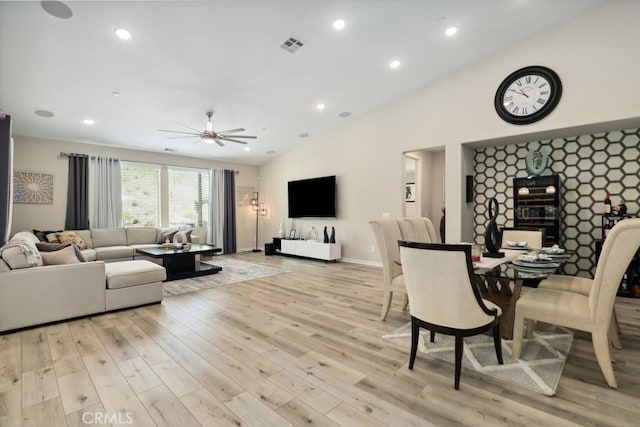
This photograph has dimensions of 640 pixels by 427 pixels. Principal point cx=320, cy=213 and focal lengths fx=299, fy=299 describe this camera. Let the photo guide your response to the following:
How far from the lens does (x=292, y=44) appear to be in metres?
3.87

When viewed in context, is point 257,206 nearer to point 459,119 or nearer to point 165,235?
point 165,235

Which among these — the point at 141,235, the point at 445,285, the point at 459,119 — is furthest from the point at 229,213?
the point at 445,285

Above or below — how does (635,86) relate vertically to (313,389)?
above

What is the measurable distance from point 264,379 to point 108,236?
589cm

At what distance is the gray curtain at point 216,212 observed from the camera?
8.27 metres

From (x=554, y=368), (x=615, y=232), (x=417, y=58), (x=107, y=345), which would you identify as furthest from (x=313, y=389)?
(x=417, y=58)

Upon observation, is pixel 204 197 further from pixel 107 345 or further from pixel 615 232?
pixel 615 232

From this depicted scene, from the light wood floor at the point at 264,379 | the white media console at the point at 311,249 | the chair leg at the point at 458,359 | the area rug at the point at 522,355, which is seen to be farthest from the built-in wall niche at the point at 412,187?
the chair leg at the point at 458,359

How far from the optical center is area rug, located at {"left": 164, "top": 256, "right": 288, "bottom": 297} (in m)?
4.55

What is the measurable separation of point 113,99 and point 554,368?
20.8 ft

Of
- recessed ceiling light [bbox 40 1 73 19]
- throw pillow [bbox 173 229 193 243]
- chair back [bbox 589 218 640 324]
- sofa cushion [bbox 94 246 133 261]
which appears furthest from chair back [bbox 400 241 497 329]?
sofa cushion [bbox 94 246 133 261]

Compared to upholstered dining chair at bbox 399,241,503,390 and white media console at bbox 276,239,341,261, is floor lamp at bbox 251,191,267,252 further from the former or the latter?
upholstered dining chair at bbox 399,241,503,390

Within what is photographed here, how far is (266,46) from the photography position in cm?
386

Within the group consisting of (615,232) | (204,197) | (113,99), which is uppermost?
(113,99)
